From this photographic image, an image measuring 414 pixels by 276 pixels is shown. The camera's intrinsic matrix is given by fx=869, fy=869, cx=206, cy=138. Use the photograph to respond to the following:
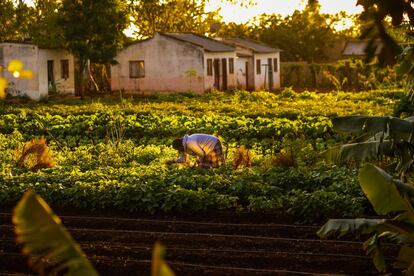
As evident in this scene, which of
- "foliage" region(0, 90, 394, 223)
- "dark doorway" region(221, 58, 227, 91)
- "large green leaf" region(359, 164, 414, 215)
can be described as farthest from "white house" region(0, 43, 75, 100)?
"large green leaf" region(359, 164, 414, 215)

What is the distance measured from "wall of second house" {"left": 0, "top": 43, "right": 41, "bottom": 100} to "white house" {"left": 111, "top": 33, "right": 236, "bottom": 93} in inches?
290

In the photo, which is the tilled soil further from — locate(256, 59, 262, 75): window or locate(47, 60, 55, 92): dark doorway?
locate(256, 59, 262, 75): window

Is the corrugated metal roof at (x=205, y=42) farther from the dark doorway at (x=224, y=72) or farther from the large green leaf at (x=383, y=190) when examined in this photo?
the large green leaf at (x=383, y=190)

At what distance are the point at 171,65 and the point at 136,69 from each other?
2112mm

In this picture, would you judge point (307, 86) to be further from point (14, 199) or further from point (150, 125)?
point (14, 199)

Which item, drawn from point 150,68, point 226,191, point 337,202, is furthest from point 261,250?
point 150,68

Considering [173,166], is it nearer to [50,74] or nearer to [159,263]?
[159,263]

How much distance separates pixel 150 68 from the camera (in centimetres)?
4412

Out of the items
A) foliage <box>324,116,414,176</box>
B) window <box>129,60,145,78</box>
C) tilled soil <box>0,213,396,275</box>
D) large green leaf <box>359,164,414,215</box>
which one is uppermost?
window <box>129,60,145,78</box>

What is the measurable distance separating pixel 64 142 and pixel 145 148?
3.42 metres

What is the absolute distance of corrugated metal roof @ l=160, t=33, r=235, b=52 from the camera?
4347 cm

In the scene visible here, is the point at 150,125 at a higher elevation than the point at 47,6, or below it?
below

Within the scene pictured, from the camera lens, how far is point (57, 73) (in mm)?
41094

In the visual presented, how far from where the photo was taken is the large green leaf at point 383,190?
29.9 ft
